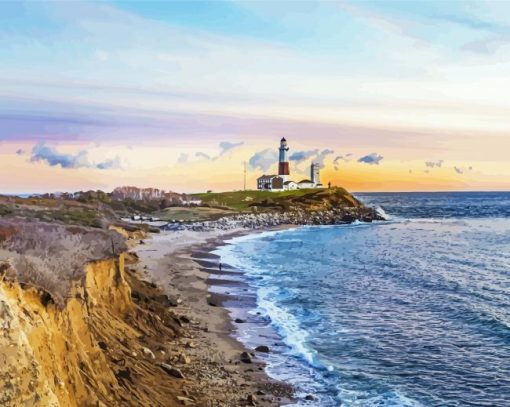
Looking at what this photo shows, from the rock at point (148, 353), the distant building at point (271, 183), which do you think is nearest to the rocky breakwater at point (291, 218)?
the distant building at point (271, 183)

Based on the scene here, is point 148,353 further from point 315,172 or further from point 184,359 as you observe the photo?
point 315,172

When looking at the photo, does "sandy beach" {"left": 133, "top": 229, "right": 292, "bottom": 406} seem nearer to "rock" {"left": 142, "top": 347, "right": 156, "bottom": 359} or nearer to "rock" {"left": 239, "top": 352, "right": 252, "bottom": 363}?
"rock" {"left": 239, "top": 352, "right": 252, "bottom": 363}

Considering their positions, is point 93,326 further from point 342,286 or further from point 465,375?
point 342,286

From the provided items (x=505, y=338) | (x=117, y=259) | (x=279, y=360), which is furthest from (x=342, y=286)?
(x=117, y=259)

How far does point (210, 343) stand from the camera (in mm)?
21844

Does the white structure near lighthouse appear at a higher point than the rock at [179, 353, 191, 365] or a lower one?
higher

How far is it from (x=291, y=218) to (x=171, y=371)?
90179 millimetres

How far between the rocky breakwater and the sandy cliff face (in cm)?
6432

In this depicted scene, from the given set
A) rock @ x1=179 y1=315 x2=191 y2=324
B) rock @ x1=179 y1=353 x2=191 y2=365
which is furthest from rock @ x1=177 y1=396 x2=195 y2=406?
rock @ x1=179 y1=315 x2=191 y2=324

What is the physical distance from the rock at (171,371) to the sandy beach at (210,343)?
0.41 m

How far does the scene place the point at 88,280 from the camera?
17.8 meters

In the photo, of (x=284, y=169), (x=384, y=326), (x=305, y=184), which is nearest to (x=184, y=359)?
(x=384, y=326)

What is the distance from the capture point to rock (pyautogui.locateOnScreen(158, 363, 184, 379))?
16.8m

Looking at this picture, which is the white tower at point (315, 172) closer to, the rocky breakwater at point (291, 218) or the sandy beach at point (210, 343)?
the rocky breakwater at point (291, 218)
